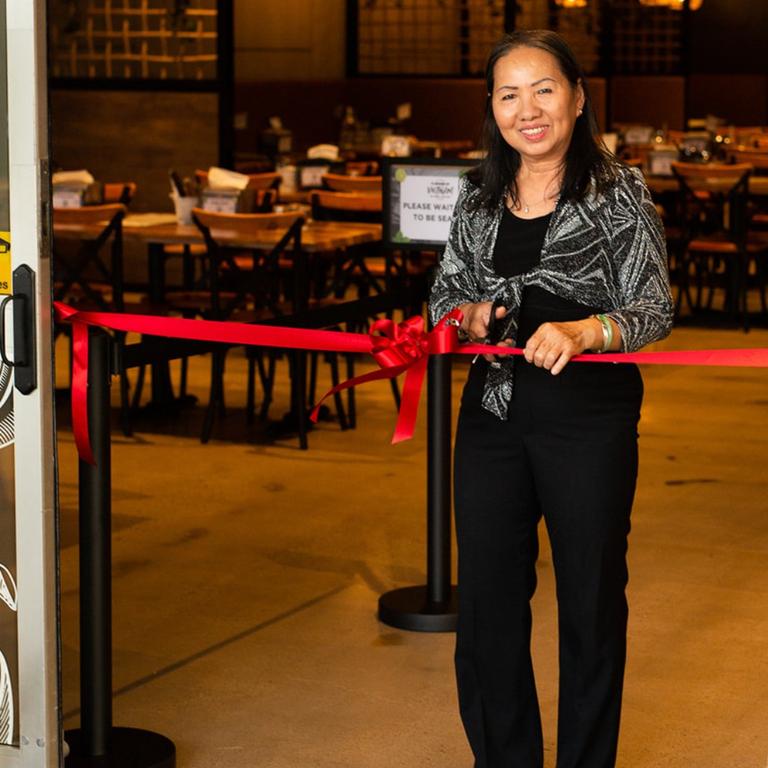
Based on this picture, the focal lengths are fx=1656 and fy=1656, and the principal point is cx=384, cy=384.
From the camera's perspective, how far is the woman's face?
265 centimetres

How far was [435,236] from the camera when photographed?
473cm

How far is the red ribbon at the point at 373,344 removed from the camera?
2.89 metres

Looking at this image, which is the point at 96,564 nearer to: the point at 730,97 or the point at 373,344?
the point at 373,344

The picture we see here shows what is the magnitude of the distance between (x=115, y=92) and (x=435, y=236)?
20.2 feet

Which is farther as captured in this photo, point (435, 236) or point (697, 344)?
point (697, 344)

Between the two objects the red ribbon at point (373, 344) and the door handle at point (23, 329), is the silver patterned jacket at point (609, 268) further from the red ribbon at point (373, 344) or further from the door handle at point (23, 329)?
the door handle at point (23, 329)

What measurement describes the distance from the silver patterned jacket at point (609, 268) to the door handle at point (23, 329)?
774mm

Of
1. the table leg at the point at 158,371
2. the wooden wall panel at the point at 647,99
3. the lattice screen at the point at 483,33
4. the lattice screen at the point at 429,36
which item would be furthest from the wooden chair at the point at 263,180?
the wooden wall panel at the point at 647,99

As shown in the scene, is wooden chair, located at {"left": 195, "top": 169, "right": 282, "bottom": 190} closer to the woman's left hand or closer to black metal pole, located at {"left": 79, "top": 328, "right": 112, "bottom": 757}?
black metal pole, located at {"left": 79, "top": 328, "right": 112, "bottom": 757}

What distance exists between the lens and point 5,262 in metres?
2.80

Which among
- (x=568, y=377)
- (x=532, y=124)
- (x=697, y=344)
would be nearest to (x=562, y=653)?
(x=568, y=377)

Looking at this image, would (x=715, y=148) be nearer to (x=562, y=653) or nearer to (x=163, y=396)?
(x=163, y=396)

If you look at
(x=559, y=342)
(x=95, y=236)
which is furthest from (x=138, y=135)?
(x=559, y=342)

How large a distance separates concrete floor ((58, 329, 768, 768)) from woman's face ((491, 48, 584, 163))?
4.23 ft
